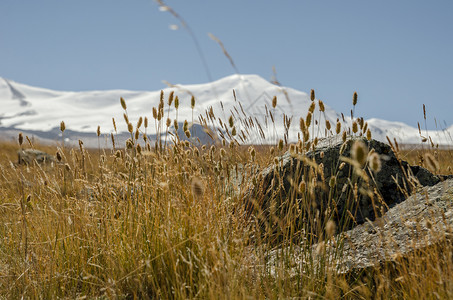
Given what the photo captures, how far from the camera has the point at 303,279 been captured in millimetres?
2396

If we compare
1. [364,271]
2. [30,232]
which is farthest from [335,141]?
[30,232]

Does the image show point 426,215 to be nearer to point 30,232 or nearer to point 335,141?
point 335,141

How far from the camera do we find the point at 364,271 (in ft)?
8.36

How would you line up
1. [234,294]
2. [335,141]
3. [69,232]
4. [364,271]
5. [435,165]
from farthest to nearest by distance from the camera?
[335,141] → [69,232] → [364,271] → [234,294] → [435,165]

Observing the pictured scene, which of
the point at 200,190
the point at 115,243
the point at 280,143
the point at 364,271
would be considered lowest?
the point at 364,271

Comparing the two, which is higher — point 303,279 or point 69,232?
point 69,232

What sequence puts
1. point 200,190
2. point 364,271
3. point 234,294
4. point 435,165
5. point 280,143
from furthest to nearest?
point 364,271, point 280,143, point 234,294, point 200,190, point 435,165

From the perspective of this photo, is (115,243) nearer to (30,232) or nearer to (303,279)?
(30,232)

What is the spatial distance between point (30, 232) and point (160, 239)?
4.69 ft

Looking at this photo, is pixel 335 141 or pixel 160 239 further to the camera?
pixel 335 141

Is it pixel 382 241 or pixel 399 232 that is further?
pixel 399 232

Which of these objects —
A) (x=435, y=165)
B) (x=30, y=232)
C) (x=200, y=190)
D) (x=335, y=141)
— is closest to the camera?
(x=435, y=165)

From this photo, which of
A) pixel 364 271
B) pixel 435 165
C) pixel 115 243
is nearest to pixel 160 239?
pixel 115 243

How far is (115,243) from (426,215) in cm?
209
